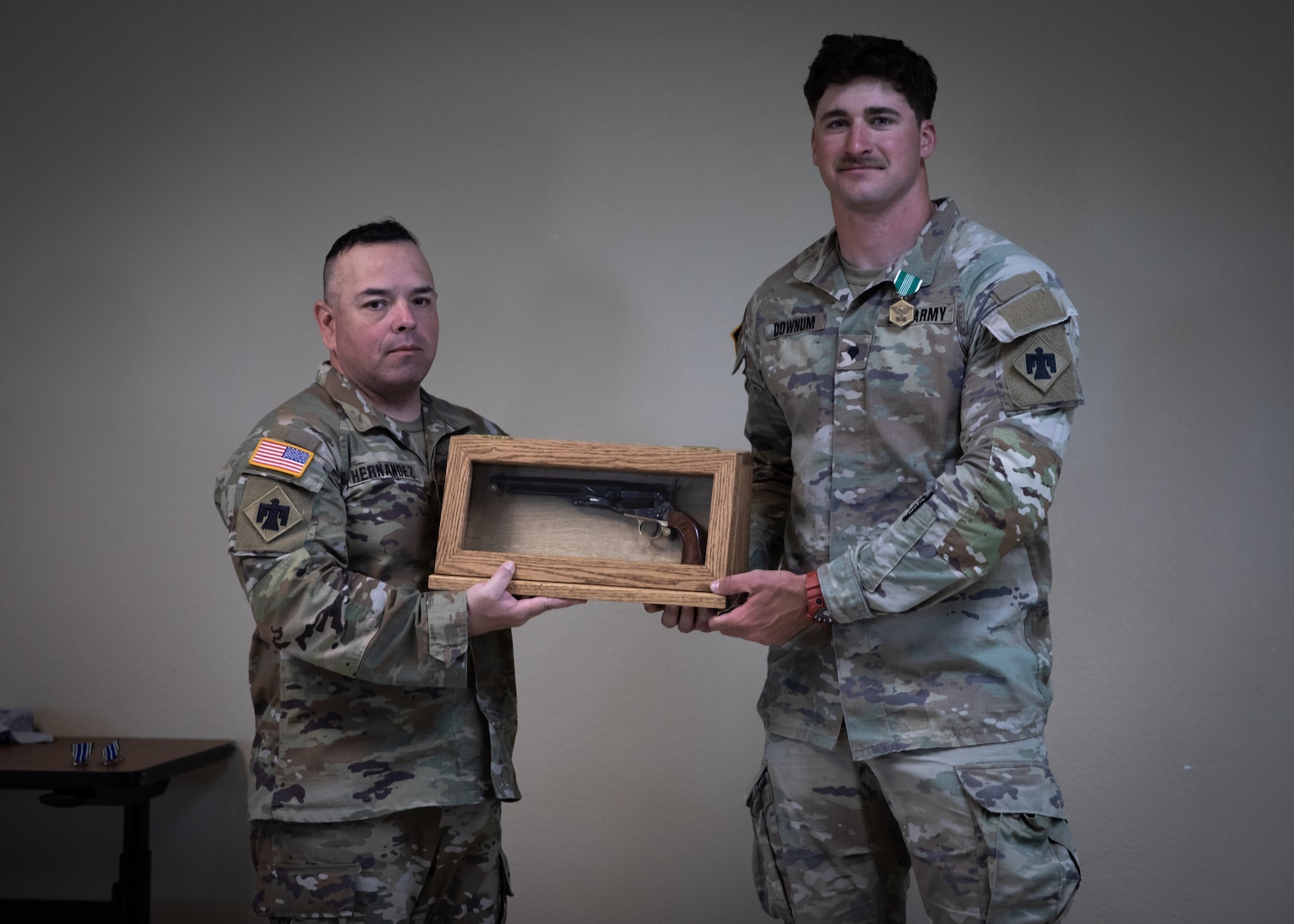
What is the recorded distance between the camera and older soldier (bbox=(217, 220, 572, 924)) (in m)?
1.98

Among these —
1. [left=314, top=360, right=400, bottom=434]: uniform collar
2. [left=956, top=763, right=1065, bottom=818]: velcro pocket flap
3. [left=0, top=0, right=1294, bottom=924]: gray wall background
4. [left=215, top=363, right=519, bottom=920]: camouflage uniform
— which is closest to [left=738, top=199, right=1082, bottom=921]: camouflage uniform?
[left=956, top=763, right=1065, bottom=818]: velcro pocket flap

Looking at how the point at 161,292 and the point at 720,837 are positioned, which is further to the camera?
the point at 161,292

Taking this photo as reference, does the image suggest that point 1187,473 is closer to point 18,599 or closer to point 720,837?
point 720,837

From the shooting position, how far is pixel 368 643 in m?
1.95

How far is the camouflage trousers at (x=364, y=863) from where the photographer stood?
204cm

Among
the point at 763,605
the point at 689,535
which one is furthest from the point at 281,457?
the point at 763,605

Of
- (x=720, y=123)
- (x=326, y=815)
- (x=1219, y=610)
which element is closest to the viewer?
(x=326, y=815)

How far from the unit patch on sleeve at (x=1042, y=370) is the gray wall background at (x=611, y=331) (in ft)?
4.17

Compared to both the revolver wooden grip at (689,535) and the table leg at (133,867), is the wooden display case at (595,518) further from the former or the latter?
the table leg at (133,867)

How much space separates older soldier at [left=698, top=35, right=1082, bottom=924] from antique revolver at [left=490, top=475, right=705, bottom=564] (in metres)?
0.18

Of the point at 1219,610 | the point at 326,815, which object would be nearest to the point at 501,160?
the point at 326,815

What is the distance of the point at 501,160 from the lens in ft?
10.9

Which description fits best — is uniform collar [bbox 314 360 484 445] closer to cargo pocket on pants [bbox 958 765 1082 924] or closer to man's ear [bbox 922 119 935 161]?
man's ear [bbox 922 119 935 161]

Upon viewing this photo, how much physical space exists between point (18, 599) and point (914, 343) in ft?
9.09
